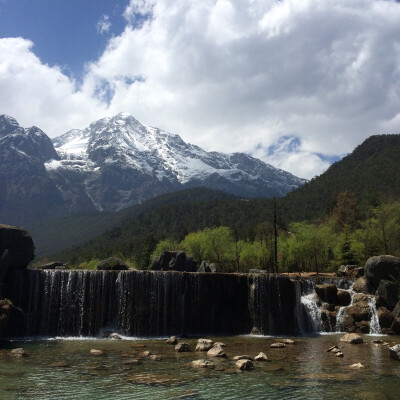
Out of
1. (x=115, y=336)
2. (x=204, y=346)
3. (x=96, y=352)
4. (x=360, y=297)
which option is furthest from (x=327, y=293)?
(x=96, y=352)

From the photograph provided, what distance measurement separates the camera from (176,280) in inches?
1642

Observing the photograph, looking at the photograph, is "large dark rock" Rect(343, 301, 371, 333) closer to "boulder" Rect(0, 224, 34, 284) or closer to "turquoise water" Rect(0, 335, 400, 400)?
"turquoise water" Rect(0, 335, 400, 400)

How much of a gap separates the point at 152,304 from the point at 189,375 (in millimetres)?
18637

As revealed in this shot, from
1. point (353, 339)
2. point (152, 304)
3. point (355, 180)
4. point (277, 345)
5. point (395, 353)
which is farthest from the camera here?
point (355, 180)

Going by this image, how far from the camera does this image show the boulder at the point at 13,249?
126 ft

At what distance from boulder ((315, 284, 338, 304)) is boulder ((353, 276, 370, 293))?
3.19m

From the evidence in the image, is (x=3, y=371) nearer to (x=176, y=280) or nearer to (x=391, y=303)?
(x=176, y=280)

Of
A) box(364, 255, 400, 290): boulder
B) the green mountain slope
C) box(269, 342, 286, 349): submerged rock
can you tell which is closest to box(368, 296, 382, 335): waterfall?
box(364, 255, 400, 290): boulder

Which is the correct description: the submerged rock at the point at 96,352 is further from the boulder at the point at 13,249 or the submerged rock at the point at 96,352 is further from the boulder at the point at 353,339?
the boulder at the point at 353,339

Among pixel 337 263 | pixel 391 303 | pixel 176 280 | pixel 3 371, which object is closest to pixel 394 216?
pixel 337 263

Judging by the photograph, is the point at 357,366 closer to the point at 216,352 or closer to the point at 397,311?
the point at 216,352

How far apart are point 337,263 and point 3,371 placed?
59.1 meters

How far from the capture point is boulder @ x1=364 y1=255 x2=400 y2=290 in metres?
43.9

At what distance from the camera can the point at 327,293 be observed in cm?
4581
